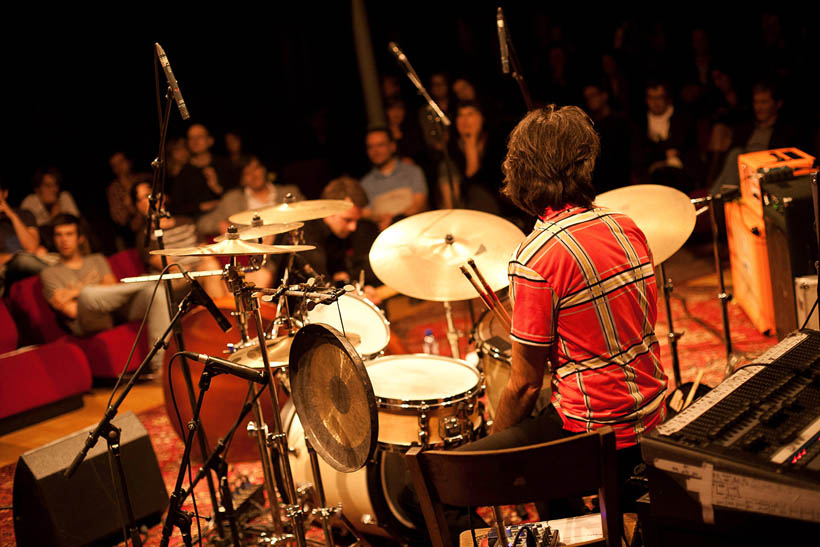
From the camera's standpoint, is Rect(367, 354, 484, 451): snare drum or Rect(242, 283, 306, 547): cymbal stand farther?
Rect(367, 354, 484, 451): snare drum

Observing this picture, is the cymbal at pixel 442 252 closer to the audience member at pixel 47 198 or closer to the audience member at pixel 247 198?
the audience member at pixel 247 198

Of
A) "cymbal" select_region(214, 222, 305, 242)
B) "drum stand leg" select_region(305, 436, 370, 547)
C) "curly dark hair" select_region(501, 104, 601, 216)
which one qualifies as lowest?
"drum stand leg" select_region(305, 436, 370, 547)

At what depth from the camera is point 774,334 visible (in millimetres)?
4691

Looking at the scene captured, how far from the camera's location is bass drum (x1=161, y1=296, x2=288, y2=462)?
13.6 ft

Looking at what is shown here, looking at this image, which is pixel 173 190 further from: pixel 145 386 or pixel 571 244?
pixel 571 244

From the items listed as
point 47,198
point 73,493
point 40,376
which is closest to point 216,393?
point 73,493

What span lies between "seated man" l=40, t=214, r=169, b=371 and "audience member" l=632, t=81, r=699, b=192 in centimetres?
406

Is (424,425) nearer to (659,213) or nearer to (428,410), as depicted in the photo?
(428,410)

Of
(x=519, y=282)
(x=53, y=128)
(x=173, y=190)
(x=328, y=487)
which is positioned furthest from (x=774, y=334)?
(x=53, y=128)

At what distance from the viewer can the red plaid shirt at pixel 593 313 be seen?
2.12m

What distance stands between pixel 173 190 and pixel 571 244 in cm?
557

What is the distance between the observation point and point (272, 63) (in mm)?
10656

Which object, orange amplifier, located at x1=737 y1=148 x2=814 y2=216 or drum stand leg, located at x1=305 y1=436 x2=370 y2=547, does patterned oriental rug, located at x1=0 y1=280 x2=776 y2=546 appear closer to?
drum stand leg, located at x1=305 y1=436 x2=370 y2=547

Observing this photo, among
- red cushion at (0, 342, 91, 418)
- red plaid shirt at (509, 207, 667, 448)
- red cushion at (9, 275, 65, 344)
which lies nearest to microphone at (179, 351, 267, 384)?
red plaid shirt at (509, 207, 667, 448)
